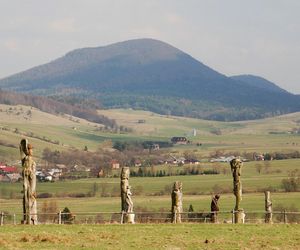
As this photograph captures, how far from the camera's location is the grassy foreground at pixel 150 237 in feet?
101

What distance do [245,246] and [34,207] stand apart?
1423 cm

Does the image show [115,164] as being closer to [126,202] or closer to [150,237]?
[126,202]

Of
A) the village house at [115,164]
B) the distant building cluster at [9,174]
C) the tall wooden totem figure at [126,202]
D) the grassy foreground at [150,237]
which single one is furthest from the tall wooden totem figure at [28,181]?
the village house at [115,164]

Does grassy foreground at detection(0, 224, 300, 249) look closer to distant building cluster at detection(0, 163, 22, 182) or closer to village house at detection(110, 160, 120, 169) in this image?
distant building cluster at detection(0, 163, 22, 182)

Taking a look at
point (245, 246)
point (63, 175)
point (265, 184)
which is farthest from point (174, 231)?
point (63, 175)

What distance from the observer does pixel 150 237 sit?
33281 mm

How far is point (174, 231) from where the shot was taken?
117ft

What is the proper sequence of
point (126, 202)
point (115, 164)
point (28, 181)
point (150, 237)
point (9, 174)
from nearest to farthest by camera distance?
1. point (150, 237)
2. point (28, 181)
3. point (126, 202)
4. point (9, 174)
5. point (115, 164)

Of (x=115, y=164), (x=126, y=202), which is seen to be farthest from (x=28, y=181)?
(x=115, y=164)

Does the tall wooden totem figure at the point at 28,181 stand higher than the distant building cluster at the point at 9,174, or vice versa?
the distant building cluster at the point at 9,174

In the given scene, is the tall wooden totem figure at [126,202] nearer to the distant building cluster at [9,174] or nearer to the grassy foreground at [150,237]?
the grassy foreground at [150,237]

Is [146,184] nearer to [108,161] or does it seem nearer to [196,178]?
[196,178]

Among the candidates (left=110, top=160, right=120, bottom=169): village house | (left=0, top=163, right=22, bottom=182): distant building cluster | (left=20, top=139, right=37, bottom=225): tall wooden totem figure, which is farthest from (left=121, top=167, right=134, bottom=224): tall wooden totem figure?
(left=110, top=160, right=120, bottom=169): village house

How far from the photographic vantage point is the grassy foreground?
30.8 meters
